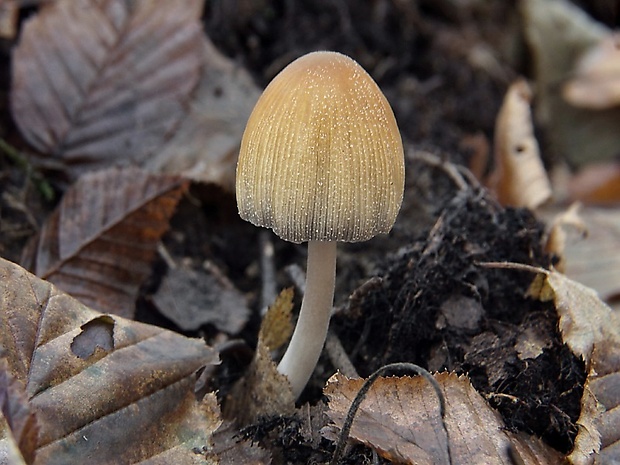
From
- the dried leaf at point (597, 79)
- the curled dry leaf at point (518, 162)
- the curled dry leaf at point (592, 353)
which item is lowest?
the dried leaf at point (597, 79)

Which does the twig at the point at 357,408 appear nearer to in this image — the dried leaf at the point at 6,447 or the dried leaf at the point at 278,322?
the dried leaf at the point at 278,322

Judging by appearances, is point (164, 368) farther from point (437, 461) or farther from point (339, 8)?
point (339, 8)

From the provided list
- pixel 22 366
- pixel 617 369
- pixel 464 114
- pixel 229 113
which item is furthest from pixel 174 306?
pixel 464 114

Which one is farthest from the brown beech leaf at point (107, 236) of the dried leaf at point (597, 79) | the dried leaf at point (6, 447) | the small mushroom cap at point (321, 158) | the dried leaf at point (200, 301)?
the dried leaf at point (597, 79)

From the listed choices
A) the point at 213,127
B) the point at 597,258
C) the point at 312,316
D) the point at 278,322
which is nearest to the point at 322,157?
the point at 312,316

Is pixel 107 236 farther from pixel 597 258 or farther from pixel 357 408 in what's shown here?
pixel 597 258

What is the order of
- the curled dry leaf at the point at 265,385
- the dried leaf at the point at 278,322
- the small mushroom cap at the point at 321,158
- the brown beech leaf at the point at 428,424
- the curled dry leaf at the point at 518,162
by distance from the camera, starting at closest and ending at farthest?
the small mushroom cap at the point at 321,158 → the brown beech leaf at the point at 428,424 → the curled dry leaf at the point at 265,385 → the dried leaf at the point at 278,322 → the curled dry leaf at the point at 518,162
